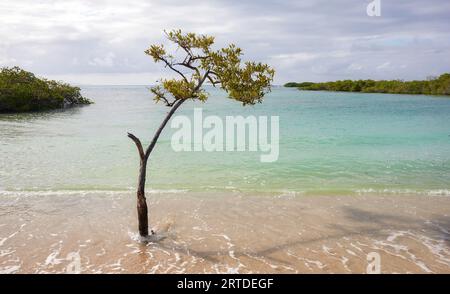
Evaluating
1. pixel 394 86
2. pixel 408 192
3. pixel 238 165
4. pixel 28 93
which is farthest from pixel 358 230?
pixel 394 86

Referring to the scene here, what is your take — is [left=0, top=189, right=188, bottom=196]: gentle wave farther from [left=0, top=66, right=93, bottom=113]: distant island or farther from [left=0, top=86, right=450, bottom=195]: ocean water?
[left=0, top=66, right=93, bottom=113]: distant island

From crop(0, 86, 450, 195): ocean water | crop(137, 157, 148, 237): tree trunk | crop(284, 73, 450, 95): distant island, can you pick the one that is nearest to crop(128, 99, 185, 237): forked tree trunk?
crop(137, 157, 148, 237): tree trunk

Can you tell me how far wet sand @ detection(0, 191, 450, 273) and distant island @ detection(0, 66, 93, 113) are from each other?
156 feet

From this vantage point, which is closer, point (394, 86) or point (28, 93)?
point (28, 93)

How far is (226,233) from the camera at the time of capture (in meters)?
12.2

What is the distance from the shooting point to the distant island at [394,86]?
388 ft

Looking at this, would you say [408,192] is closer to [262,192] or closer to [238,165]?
[262,192]

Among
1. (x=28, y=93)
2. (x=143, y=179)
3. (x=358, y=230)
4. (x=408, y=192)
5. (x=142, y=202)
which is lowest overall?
(x=358, y=230)

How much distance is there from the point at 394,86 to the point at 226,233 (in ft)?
480

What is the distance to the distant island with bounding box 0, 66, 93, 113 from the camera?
5709 centimetres

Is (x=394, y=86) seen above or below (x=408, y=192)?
above
